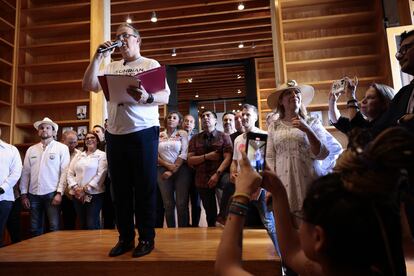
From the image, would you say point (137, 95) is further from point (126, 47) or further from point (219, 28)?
point (219, 28)

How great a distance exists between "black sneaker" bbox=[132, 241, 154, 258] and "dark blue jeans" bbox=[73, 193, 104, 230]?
4.60 feet

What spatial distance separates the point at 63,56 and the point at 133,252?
3.69m

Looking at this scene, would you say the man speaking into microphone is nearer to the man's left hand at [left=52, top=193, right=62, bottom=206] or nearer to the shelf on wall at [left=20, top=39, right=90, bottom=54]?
the man's left hand at [left=52, top=193, right=62, bottom=206]

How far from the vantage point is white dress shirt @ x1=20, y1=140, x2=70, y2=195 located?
3057 mm

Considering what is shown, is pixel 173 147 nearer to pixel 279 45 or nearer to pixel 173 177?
pixel 173 177

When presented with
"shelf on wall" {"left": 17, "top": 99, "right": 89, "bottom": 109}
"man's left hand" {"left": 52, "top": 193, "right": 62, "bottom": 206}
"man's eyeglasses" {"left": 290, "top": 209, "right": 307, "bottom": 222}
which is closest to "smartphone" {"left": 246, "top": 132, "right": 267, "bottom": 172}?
"man's eyeglasses" {"left": 290, "top": 209, "right": 307, "bottom": 222}

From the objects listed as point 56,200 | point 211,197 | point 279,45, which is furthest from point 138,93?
point 279,45

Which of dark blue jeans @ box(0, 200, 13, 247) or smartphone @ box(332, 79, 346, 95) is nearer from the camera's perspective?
smartphone @ box(332, 79, 346, 95)

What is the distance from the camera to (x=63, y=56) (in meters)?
4.41

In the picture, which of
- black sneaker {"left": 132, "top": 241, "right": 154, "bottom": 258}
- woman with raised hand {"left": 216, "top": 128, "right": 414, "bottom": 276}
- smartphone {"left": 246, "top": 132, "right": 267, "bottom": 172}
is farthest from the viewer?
black sneaker {"left": 132, "top": 241, "right": 154, "bottom": 258}

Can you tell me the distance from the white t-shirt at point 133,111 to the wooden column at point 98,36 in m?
2.31

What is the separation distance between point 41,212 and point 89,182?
645 millimetres

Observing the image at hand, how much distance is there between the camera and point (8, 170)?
296 centimetres

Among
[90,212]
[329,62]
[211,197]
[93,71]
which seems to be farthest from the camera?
[329,62]
